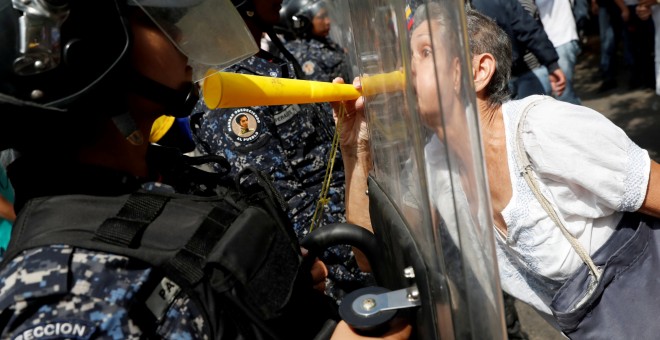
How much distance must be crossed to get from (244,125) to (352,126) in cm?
54

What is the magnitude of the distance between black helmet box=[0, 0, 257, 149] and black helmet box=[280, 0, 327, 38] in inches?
137

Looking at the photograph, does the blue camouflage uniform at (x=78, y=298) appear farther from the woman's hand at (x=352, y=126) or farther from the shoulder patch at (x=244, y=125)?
the shoulder patch at (x=244, y=125)

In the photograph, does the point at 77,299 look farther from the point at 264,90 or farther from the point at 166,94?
the point at 264,90

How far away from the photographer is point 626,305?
1834 mm

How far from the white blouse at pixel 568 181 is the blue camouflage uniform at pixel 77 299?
3.63 feet

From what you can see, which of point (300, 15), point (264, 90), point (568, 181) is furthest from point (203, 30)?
point (300, 15)

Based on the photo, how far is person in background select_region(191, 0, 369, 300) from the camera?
2.46m

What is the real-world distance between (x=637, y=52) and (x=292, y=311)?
7305 millimetres

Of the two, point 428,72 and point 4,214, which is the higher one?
point 428,72

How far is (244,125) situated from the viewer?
8.00 feet

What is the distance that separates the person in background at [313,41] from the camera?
4082mm

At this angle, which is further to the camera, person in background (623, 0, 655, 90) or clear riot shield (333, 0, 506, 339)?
person in background (623, 0, 655, 90)

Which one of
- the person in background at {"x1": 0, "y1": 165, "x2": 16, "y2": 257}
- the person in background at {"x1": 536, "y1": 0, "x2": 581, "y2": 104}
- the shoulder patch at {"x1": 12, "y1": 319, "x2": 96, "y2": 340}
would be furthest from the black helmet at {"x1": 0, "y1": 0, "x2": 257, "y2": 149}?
the person in background at {"x1": 536, "y1": 0, "x2": 581, "y2": 104}

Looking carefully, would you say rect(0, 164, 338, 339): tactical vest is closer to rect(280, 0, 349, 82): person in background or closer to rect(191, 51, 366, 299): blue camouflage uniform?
A: rect(191, 51, 366, 299): blue camouflage uniform
